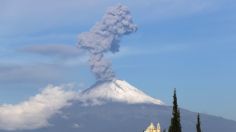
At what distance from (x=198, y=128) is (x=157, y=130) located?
3492 centimetres

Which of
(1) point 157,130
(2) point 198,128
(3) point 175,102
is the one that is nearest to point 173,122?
(3) point 175,102

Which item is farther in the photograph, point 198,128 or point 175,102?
point 198,128

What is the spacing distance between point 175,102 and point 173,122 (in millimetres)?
2528

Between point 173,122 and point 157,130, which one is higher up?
point 157,130

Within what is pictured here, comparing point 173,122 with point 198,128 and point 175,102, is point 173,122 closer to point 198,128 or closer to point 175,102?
point 175,102

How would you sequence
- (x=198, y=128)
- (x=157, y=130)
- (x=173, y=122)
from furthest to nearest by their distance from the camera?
(x=157, y=130), (x=198, y=128), (x=173, y=122)

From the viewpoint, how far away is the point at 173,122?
306 ft

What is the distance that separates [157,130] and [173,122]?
42.8m

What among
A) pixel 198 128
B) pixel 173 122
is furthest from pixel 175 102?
pixel 198 128

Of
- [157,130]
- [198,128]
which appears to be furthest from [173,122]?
[157,130]

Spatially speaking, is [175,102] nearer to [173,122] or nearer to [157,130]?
[173,122]

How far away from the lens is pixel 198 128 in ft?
332

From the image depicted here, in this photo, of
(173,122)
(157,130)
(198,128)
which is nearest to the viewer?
(173,122)

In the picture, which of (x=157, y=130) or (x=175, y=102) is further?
(x=157, y=130)
